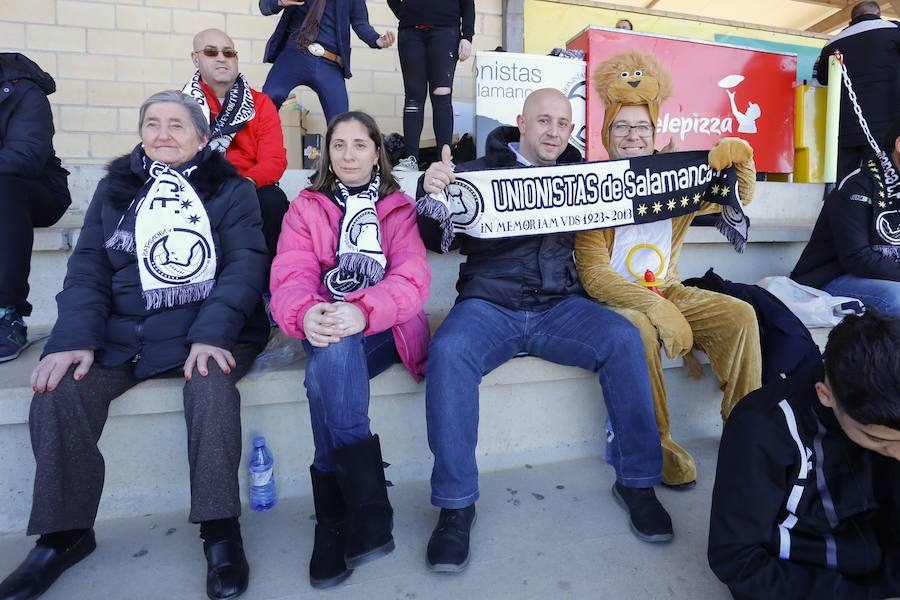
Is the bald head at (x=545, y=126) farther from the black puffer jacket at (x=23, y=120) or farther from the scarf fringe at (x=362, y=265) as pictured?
the black puffer jacket at (x=23, y=120)

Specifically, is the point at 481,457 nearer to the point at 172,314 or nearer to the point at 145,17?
the point at 172,314

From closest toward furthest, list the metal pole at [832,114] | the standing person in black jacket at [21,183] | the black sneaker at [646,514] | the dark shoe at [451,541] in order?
the dark shoe at [451,541] → the black sneaker at [646,514] → the standing person in black jacket at [21,183] → the metal pole at [832,114]

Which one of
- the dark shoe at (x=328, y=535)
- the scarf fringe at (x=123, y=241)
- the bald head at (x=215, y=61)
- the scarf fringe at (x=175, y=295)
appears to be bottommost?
the dark shoe at (x=328, y=535)

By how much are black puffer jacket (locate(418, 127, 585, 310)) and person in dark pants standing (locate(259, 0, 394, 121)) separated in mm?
1660

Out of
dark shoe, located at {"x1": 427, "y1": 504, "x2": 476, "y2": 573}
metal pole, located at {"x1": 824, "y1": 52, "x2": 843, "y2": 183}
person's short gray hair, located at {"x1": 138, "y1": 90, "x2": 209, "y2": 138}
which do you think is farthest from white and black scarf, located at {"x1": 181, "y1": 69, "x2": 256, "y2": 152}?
metal pole, located at {"x1": 824, "y1": 52, "x2": 843, "y2": 183}

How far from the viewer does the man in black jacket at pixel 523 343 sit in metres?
1.64

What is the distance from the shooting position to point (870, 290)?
2.44 meters

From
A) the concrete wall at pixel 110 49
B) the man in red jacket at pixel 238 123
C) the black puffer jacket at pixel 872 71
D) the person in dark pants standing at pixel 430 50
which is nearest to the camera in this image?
the man in red jacket at pixel 238 123

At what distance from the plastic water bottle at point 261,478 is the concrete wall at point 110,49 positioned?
4.41m

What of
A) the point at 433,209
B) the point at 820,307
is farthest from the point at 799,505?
the point at 820,307

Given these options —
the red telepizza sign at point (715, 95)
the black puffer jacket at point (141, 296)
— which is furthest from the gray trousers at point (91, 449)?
the red telepizza sign at point (715, 95)

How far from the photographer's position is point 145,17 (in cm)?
497

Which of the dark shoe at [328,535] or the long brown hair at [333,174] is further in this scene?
the long brown hair at [333,174]

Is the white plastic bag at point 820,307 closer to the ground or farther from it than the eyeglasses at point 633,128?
closer to the ground
